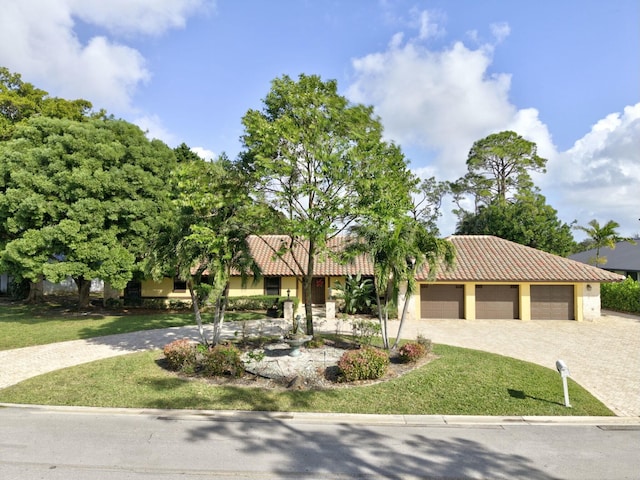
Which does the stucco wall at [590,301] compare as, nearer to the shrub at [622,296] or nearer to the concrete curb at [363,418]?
the shrub at [622,296]

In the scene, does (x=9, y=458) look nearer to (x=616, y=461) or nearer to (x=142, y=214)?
(x=616, y=461)

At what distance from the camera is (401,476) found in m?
6.35

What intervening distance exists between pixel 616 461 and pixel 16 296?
1506 inches

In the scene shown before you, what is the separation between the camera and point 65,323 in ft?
66.8

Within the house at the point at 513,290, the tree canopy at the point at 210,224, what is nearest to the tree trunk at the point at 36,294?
the tree canopy at the point at 210,224

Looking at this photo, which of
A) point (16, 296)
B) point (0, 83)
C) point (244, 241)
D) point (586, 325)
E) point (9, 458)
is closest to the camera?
point (9, 458)

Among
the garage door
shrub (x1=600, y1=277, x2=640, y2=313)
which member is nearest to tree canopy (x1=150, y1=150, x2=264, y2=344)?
the garage door

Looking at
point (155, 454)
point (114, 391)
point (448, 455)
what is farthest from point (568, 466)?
point (114, 391)

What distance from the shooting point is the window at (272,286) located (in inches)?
1041

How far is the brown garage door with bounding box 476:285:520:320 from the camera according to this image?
22.4 metres

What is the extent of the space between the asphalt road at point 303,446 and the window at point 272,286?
17190 mm

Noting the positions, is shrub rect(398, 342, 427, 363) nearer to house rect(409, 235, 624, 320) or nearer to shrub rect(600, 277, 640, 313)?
house rect(409, 235, 624, 320)

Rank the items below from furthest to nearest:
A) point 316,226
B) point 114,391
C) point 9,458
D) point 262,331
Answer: point 262,331 < point 316,226 < point 114,391 < point 9,458

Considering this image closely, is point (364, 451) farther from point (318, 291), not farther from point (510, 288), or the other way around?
point (318, 291)
